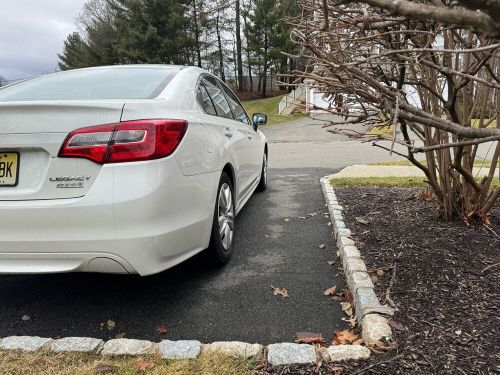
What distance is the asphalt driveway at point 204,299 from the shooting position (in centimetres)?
257

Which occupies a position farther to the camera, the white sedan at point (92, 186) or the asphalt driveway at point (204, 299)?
the asphalt driveway at point (204, 299)

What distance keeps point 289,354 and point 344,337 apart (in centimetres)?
41

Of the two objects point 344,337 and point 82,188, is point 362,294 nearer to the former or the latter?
point 344,337

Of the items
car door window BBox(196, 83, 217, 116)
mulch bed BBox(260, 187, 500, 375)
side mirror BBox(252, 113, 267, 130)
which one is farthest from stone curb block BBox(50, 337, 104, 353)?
side mirror BBox(252, 113, 267, 130)

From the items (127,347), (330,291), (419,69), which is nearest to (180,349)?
(127,347)

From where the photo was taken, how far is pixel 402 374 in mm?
1953

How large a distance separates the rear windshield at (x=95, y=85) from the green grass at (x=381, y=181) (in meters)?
3.49

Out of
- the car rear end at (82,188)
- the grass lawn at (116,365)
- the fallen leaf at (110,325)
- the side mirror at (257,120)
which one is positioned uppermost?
the side mirror at (257,120)

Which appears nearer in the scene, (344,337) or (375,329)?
(375,329)

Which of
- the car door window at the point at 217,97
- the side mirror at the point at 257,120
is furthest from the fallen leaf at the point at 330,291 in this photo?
the side mirror at the point at 257,120

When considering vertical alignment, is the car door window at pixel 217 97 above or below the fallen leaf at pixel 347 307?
above

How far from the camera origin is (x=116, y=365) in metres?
2.12

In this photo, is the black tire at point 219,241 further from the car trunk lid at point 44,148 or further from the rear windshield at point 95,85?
the car trunk lid at point 44,148

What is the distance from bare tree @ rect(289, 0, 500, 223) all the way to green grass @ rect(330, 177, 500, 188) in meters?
1.89
